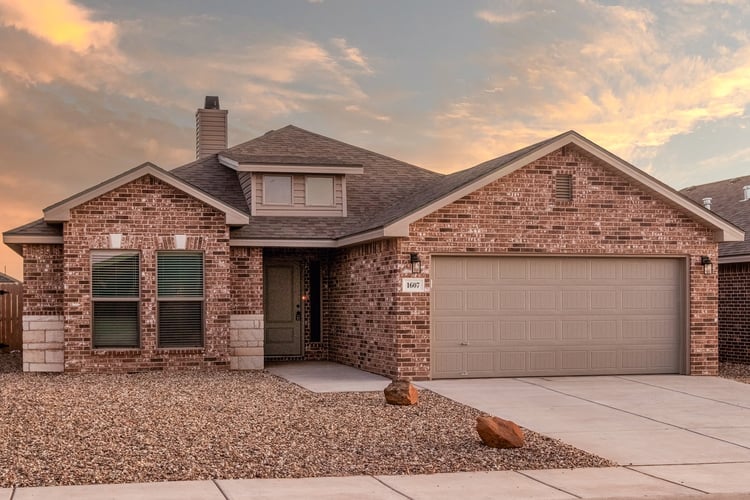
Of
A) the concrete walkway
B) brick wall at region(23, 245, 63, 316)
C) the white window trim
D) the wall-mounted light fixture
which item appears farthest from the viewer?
the white window trim

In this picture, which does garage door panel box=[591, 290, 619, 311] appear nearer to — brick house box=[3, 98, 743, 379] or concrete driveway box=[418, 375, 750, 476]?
brick house box=[3, 98, 743, 379]

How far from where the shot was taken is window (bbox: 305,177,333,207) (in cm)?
2084

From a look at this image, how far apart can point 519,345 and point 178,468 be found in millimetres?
9271

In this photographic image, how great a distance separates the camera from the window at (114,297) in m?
17.5

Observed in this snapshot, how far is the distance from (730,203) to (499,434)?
1746 cm

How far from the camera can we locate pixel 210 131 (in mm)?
26141

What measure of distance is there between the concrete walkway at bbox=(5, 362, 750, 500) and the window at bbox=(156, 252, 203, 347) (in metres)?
2.18

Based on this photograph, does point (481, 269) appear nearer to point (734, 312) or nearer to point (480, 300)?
point (480, 300)

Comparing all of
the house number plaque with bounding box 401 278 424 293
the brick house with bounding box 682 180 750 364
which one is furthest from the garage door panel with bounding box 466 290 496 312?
the brick house with bounding box 682 180 750 364

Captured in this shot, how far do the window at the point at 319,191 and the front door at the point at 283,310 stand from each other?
4.84 ft

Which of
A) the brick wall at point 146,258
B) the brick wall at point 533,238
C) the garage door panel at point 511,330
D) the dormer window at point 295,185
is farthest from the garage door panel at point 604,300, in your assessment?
the brick wall at point 146,258

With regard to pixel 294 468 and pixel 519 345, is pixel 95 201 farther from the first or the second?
pixel 294 468

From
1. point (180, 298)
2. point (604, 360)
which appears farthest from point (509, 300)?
point (180, 298)

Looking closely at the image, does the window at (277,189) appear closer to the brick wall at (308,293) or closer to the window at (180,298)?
the brick wall at (308,293)
